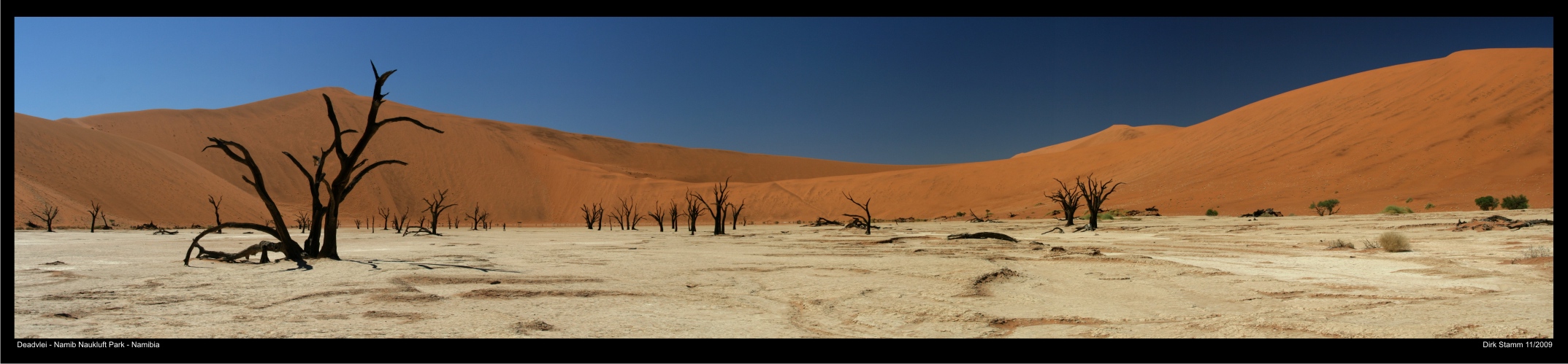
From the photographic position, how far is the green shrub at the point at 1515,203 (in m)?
25.5

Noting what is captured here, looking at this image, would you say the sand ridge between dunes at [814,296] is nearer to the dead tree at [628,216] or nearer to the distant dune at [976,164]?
the dead tree at [628,216]

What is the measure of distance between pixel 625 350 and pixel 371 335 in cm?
189

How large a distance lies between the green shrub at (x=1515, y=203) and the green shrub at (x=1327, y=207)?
5105mm

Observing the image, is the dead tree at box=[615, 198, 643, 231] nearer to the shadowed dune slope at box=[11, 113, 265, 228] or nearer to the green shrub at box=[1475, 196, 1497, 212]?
the shadowed dune slope at box=[11, 113, 265, 228]

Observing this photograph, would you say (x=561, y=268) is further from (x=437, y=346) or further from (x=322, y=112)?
(x=322, y=112)

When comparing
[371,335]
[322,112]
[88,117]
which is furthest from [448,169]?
[371,335]

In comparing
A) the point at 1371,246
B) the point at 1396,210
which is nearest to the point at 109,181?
the point at 1371,246

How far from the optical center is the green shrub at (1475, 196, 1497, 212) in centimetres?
2686

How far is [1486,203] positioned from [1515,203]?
1533 millimetres

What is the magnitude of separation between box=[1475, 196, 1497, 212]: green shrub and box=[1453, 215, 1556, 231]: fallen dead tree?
47.2 ft

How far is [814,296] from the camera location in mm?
6598

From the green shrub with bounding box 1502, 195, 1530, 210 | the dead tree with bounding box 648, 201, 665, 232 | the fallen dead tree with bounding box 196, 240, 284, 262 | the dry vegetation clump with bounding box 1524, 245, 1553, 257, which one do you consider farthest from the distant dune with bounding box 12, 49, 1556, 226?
the fallen dead tree with bounding box 196, 240, 284, 262

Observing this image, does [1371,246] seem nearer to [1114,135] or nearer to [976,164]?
[976,164]

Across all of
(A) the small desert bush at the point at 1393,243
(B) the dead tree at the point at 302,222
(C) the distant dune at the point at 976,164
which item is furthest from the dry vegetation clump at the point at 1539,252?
(B) the dead tree at the point at 302,222
